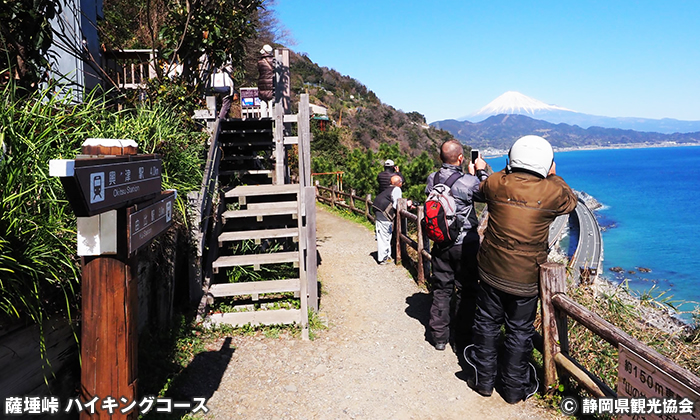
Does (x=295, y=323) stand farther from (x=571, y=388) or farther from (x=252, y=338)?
(x=571, y=388)

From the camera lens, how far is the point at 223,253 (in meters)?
6.40

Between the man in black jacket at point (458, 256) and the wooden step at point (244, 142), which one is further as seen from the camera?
the wooden step at point (244, 142)

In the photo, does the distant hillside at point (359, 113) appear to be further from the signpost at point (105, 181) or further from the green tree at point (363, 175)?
the signpost at point (105, 181)

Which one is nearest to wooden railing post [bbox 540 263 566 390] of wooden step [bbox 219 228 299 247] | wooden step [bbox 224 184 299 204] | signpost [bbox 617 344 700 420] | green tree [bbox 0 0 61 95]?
signpost [bbox 617 344 700 420]

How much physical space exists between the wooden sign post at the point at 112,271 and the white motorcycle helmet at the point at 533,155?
2542mm

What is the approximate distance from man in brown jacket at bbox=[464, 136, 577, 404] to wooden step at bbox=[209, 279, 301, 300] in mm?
2339

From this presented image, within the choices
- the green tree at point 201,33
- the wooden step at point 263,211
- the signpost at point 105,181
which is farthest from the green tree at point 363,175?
the signpost at point 105,181

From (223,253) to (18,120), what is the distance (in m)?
3.48

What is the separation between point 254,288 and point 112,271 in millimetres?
3035

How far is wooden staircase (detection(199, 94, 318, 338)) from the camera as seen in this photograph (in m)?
5.13

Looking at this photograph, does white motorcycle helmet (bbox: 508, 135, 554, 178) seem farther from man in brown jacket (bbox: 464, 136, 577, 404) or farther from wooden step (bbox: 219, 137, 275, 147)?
wooden step (bbox: 219, 137, 275, 147)

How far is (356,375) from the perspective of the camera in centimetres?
425

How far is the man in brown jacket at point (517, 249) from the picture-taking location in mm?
3271

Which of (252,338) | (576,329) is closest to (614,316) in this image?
(576,329)
